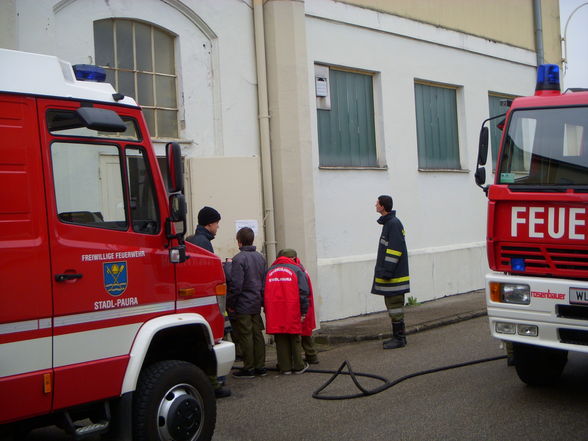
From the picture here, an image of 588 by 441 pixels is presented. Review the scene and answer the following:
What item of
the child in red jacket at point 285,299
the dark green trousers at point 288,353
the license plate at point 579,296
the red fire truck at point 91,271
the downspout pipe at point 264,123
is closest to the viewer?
the red fire truck at point 91,271

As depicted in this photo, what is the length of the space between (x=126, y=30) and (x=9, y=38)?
1.83 metres

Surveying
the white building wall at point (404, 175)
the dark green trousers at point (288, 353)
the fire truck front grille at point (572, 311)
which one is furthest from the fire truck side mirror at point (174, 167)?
the white building wall at point (404, 175)

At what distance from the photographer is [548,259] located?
20.0 ft

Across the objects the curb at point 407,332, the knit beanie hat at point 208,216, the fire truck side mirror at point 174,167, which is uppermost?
the fire truck side mirror at point 174,167

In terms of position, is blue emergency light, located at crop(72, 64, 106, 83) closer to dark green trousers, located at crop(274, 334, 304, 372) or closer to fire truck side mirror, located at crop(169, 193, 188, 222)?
fire truck side mirror, located at crop(169, 193, 188, 222)

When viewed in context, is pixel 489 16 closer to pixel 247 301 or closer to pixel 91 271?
pixel 247 301

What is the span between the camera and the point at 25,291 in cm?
429

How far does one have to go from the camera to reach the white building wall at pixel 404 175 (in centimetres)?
1158

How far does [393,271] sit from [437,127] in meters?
5.85

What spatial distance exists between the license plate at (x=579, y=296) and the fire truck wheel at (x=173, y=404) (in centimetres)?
295

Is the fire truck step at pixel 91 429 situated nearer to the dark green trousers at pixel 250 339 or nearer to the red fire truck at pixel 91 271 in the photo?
the red fire truck at pixel 91 271

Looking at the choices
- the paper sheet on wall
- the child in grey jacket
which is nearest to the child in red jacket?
the child in grey jacket

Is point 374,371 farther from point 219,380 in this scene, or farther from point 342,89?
point 342,89

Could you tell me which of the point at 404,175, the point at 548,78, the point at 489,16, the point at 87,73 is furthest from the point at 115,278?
the point at 489,16
